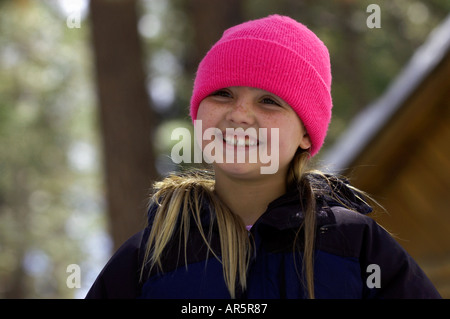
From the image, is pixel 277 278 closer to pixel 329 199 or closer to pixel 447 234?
pixel 329 199

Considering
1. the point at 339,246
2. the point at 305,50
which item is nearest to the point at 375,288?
the point at 339,246

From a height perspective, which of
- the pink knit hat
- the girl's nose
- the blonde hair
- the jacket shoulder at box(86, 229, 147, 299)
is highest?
the pink knit hat

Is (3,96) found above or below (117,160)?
above

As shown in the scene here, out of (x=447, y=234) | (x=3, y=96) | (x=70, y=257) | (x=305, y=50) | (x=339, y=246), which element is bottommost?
(x=70, y=257)

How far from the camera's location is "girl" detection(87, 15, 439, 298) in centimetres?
225

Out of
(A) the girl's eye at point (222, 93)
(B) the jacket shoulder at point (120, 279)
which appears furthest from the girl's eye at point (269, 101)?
(B) the jacket shoulder at point (120, 279)

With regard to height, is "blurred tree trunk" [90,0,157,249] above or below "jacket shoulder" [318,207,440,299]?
above

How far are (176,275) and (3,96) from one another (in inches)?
786

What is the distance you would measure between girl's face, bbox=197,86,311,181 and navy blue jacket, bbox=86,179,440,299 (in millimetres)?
213

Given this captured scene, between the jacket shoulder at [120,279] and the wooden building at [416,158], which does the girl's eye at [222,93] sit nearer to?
the jacket shoulder at [120,279]

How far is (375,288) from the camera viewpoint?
225 centimetres

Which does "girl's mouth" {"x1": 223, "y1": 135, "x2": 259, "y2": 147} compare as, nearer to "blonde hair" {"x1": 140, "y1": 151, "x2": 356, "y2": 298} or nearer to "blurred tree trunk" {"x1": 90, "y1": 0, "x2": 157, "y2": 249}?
"blonde hair" {"x1": 140, "y1": 151, "x2": 356, "y2": 298}

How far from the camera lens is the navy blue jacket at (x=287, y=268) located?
2.23m

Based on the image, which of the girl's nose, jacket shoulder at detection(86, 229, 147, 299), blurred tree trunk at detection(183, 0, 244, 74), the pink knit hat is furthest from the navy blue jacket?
blurred tree trunk at detection(183, 0, 244, 74)
